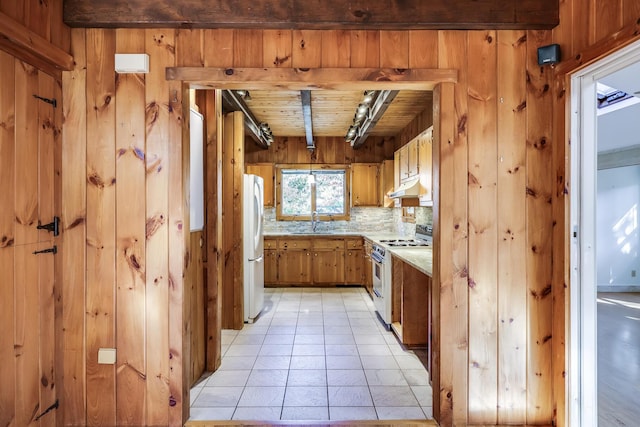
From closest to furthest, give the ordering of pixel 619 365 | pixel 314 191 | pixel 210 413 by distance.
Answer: pixel 210 413 → pixel 619 365 → pixel 314 191

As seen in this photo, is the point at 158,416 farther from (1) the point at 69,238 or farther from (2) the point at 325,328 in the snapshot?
(2) the point at 325,328

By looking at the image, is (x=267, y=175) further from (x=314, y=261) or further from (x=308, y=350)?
(x=308, y=350)

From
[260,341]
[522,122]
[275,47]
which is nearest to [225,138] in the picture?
[275,47]

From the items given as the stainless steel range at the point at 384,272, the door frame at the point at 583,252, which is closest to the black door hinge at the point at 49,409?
the stainless steel range at the point at 384,272

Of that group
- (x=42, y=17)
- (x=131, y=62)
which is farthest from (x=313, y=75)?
(x=42, y=17)

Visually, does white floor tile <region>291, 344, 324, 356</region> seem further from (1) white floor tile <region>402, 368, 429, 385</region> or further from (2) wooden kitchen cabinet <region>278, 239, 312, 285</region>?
(2) wooden kitchen cabinet <region>278, 239, 312, 285</region>

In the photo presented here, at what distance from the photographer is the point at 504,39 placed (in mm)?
1900

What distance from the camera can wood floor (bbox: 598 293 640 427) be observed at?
2.09 m

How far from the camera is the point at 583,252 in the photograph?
1.73 metres

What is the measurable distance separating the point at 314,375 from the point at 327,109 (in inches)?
128

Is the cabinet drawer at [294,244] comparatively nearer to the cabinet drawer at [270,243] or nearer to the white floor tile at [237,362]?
the cabinet drawer at [270,243]

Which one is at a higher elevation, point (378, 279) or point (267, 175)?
point (267, 175)

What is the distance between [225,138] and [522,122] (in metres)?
2.80

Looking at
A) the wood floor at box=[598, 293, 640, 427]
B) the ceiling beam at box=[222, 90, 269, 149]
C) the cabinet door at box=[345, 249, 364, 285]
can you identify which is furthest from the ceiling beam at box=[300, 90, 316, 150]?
the wood floor at box=[598, 293, 640, 427]
